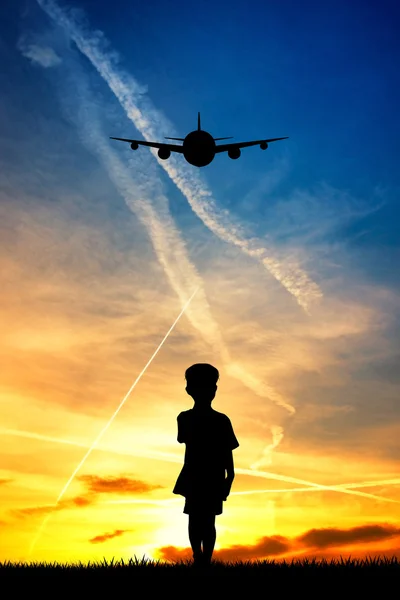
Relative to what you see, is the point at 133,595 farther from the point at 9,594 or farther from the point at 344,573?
the point at 344,573

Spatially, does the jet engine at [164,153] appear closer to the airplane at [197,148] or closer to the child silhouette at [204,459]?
the airplane at [197,148]

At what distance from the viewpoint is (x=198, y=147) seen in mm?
27469

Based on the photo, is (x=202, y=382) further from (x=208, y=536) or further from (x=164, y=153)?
(x=164, y=153)

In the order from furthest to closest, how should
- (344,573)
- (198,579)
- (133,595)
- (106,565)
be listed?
(106,565), (344,573), (198,579), (133,595)

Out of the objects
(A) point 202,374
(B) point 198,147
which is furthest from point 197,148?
(A) point 202,374

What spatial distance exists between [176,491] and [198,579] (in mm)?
1089

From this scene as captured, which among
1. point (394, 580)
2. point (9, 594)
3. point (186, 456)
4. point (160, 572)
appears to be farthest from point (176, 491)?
point (394, 580)

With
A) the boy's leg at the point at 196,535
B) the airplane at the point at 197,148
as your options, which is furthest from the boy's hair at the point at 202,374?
the airplane at the point at 197,148

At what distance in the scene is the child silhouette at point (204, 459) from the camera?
7.73 metres

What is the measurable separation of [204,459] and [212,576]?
1.33 m

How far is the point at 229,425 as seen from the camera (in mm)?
8008

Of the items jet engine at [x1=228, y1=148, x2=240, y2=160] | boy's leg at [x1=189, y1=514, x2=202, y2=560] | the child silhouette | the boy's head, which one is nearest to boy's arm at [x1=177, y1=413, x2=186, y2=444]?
the child silhouette

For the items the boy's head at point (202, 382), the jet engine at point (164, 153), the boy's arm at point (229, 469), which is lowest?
the boy's arm at point (229, 469)

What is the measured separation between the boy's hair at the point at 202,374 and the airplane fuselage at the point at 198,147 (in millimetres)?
20812
